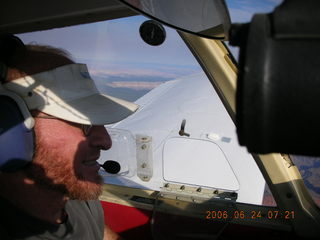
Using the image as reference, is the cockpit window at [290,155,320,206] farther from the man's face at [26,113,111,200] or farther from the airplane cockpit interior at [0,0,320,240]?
the man's face at [26,113,111,200]

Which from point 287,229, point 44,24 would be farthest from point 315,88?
point 287,229

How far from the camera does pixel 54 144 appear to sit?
1.15 meters

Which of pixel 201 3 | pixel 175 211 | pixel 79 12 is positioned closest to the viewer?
pixel 201 3

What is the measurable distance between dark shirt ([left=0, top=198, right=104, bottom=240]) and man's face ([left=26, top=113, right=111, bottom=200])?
127 millimetres

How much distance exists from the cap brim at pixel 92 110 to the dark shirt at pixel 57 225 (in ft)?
1.27

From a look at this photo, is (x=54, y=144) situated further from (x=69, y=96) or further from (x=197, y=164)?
(x=197, y=164)

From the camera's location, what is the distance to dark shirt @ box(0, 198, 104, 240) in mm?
1066

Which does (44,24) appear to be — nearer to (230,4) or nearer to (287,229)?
(230,4)

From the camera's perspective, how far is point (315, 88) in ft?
1.05

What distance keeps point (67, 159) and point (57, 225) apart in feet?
0.87

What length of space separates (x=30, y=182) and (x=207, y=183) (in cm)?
105
